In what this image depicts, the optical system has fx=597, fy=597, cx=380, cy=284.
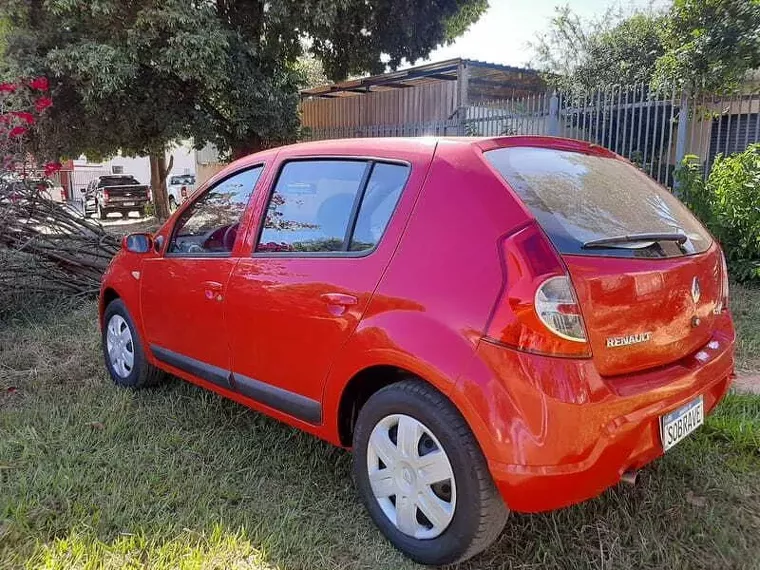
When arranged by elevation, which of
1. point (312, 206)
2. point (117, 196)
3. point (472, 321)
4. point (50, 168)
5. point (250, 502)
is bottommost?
point (250, 502)

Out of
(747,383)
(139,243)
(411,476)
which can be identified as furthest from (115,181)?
(411,476)

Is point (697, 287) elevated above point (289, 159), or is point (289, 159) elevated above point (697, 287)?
point (289, 159)

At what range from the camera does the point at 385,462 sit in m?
2.33

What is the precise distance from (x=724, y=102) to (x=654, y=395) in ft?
Result: 23.8

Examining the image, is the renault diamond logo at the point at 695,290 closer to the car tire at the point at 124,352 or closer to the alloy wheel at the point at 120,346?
the car tire at the point at 124,352

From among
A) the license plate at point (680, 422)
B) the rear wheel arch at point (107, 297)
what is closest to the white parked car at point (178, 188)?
the rear wheel arch at point (107, 297)

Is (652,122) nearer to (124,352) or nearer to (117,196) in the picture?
(124,352)

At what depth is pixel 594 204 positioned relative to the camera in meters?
2.30

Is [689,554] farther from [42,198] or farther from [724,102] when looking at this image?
[724,102]

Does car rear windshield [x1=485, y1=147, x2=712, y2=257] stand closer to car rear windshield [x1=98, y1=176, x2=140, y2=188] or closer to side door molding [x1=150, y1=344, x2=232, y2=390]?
side door molding [x1=150, y1=344, x2=232, y2=390]

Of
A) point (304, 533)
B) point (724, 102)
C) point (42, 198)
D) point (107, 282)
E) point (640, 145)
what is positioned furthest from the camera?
point (640, 145)

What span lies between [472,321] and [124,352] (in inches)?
115

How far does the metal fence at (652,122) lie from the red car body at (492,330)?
19.9ft

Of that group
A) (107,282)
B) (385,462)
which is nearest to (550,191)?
(385,462)
